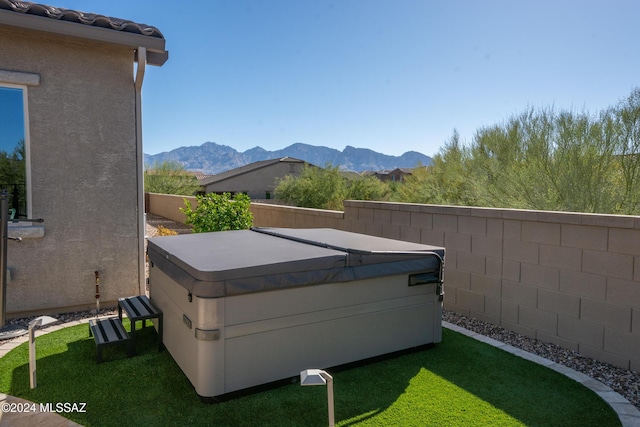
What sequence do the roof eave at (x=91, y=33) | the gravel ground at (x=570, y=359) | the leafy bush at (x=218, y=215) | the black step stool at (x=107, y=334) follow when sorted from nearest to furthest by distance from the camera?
the gravel ground at (x=570, y=359), the black step stool at (x=107, y=334), the roof eave at (x=91, y=33), the leafy bush at (x=218, y=215)

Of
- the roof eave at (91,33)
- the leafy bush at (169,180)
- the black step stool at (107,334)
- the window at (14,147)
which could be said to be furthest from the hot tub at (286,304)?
the leafy bush at (169,180)

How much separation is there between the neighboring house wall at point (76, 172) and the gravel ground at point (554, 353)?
0.79 ft

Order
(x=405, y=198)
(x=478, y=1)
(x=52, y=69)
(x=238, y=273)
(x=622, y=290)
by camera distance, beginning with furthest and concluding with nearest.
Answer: (x=405, y=198) → (x=478, y=1) → (x=52, y=69) → (x=622, y=290) → (x=238, y=273)

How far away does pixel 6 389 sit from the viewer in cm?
326

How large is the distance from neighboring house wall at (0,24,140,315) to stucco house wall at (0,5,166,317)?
0.4 inches

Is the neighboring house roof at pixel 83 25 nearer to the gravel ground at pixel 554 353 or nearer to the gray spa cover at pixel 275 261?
the gray spa cover at pixel 275 261

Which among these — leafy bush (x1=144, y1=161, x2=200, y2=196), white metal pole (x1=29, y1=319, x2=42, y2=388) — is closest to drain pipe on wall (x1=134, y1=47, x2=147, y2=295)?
white metal pole (x1=29, y1=319, x2=42, y2=388)

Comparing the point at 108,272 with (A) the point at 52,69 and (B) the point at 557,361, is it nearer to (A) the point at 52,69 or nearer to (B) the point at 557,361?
(A) the point at 52,69

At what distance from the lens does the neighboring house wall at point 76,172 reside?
489 centimetres

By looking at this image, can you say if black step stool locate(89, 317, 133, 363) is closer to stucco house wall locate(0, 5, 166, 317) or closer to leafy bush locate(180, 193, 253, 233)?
stucco house wall locate(0, 5, 166, 317)

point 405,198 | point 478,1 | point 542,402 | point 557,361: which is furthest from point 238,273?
point 405,198

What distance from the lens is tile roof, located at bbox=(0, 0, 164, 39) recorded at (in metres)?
4.43

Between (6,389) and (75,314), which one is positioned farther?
(75,314)

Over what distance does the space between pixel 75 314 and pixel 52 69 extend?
2.93 metres
